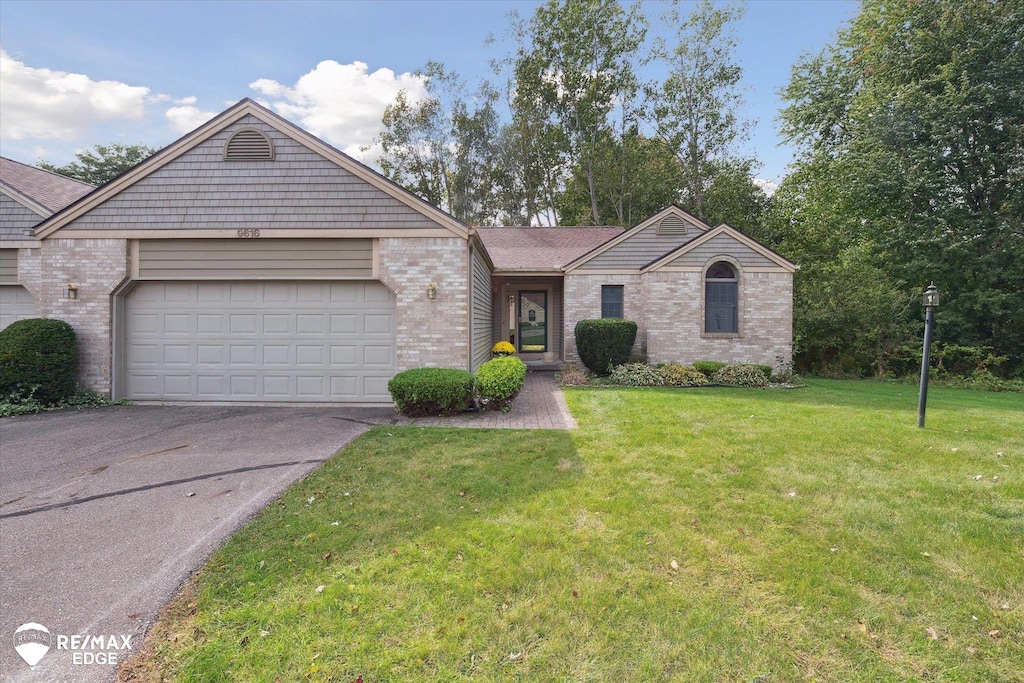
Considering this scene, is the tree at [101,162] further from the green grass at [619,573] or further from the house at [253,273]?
the green grass at [619,573]

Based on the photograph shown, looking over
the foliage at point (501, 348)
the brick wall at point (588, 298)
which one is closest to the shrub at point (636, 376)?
the brick wall at point (588, 298)

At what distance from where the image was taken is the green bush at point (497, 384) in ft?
25.3

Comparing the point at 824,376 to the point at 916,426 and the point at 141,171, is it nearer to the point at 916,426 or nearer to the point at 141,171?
the point at 916,426

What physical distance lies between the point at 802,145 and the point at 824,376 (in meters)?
11.0

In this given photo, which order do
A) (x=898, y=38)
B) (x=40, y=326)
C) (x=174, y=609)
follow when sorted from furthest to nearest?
(x=898, y=38)
(x=40, y=326)
(x=174, y=609)

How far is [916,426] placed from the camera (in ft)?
22.8

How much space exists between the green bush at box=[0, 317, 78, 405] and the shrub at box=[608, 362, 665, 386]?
11.5m

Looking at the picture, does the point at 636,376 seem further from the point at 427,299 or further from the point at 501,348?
the point at 427,299

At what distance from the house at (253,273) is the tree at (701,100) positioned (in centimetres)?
1963

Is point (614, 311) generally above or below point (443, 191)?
below

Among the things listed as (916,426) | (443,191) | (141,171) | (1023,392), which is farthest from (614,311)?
(443,191)

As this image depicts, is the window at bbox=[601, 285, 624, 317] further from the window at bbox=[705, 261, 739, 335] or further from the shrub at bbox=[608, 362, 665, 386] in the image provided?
the window at bbox=[705, 261, 739, 335]

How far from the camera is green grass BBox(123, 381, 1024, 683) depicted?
223 cm

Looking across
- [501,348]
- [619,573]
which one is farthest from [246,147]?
[619,573]
